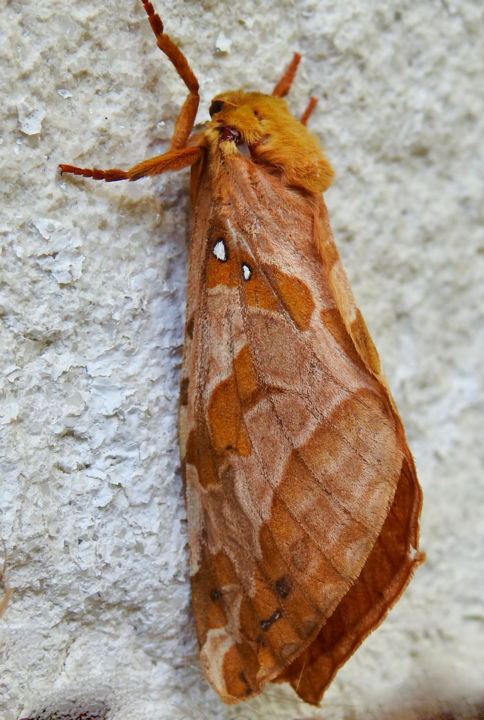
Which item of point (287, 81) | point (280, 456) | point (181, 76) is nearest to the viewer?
point (280, 456)

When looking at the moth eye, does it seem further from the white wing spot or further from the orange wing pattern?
the white wing spot

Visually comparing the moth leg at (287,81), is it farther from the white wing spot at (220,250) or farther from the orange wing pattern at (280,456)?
the white wing spot at (220,250)

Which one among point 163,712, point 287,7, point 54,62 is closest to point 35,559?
point 163,712

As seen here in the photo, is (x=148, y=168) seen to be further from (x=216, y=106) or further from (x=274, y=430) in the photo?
(x=274, y=430)

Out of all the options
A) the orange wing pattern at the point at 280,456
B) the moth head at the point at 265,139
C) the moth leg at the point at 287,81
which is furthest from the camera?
the moth leg at the point at 287,81

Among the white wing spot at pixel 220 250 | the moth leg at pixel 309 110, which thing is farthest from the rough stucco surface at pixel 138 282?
the white wing spot at pixel 220 250

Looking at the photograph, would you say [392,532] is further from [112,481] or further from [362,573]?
[112,481]

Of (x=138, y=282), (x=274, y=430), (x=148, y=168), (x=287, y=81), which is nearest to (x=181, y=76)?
(x=148, y=168)
